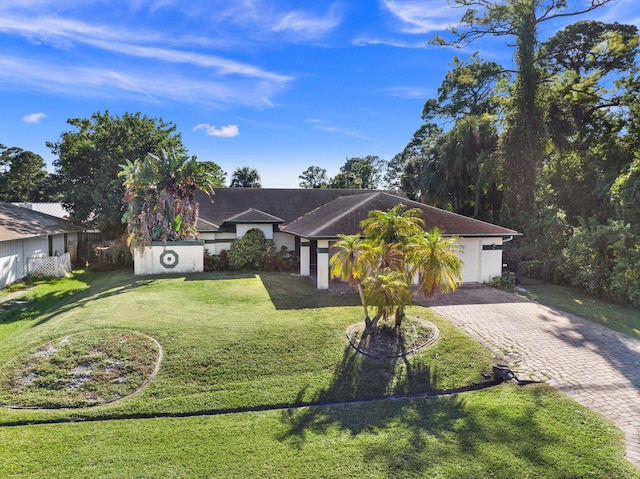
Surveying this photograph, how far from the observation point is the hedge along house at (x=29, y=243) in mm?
18292

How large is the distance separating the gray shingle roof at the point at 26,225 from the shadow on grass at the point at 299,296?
42.6 ft

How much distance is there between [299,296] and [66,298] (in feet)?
33.1

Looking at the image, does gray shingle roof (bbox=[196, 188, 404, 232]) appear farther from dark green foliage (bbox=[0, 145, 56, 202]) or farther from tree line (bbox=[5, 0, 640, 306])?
dark green foliage (bbox=[0, 145, 56, 202])

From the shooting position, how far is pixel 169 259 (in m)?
18.8

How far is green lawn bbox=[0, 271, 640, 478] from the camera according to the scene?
5.56m

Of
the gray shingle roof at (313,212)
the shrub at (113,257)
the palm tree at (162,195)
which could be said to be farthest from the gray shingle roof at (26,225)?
the gray shingle roof at (313,212)

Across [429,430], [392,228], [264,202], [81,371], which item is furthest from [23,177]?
[429,430]

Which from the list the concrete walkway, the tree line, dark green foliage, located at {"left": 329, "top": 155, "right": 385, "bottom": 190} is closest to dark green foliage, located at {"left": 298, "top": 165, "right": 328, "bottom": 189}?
dark green foliage, located at {"left": 329, "top": 155, "right": 385, "bottom": 190}

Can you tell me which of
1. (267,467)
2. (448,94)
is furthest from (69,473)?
(448,94)

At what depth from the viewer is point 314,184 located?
64312mm

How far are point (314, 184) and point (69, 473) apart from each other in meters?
60.4

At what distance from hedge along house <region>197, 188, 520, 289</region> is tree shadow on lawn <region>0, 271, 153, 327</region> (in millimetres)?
5168

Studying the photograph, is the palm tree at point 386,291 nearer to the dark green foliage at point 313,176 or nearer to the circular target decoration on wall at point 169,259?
the circular target decoration on wall at point 169,259

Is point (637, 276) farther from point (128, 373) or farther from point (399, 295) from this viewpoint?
point (128, 373)
